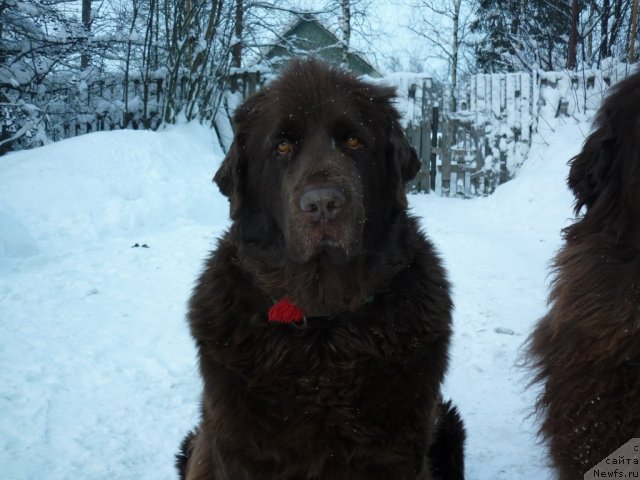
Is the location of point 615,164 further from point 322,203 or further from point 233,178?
point 233,178

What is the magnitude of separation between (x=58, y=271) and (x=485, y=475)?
4735mm

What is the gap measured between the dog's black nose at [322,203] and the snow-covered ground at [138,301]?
71cm

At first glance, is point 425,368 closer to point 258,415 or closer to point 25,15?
point 258,415

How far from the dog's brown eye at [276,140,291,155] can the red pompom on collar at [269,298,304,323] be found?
0.71 m

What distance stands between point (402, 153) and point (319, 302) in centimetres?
87

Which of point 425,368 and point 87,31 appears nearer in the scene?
point 425,368

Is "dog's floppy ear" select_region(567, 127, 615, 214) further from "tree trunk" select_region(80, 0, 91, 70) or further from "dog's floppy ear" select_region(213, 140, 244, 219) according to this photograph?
"tree trunk" select_region(80, 0, 91, 70)

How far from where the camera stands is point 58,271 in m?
5.79

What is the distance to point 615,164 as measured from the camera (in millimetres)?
2365

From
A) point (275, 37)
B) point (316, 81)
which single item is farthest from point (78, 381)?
point (275, 37)

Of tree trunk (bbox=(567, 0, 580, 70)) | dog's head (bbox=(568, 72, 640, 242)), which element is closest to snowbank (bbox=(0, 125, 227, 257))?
dog's head (bbox=(568, 72, 640, 242))

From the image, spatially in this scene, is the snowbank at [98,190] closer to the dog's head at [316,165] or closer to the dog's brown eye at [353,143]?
the dog's head at [316,165]

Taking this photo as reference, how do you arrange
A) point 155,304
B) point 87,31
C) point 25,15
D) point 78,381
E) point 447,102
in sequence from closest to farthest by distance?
point 78,381 → point 155,304 → point 25,15 → point 87,31 → point 447,102

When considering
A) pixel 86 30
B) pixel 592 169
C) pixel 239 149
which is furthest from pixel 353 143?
pixel 86 30
